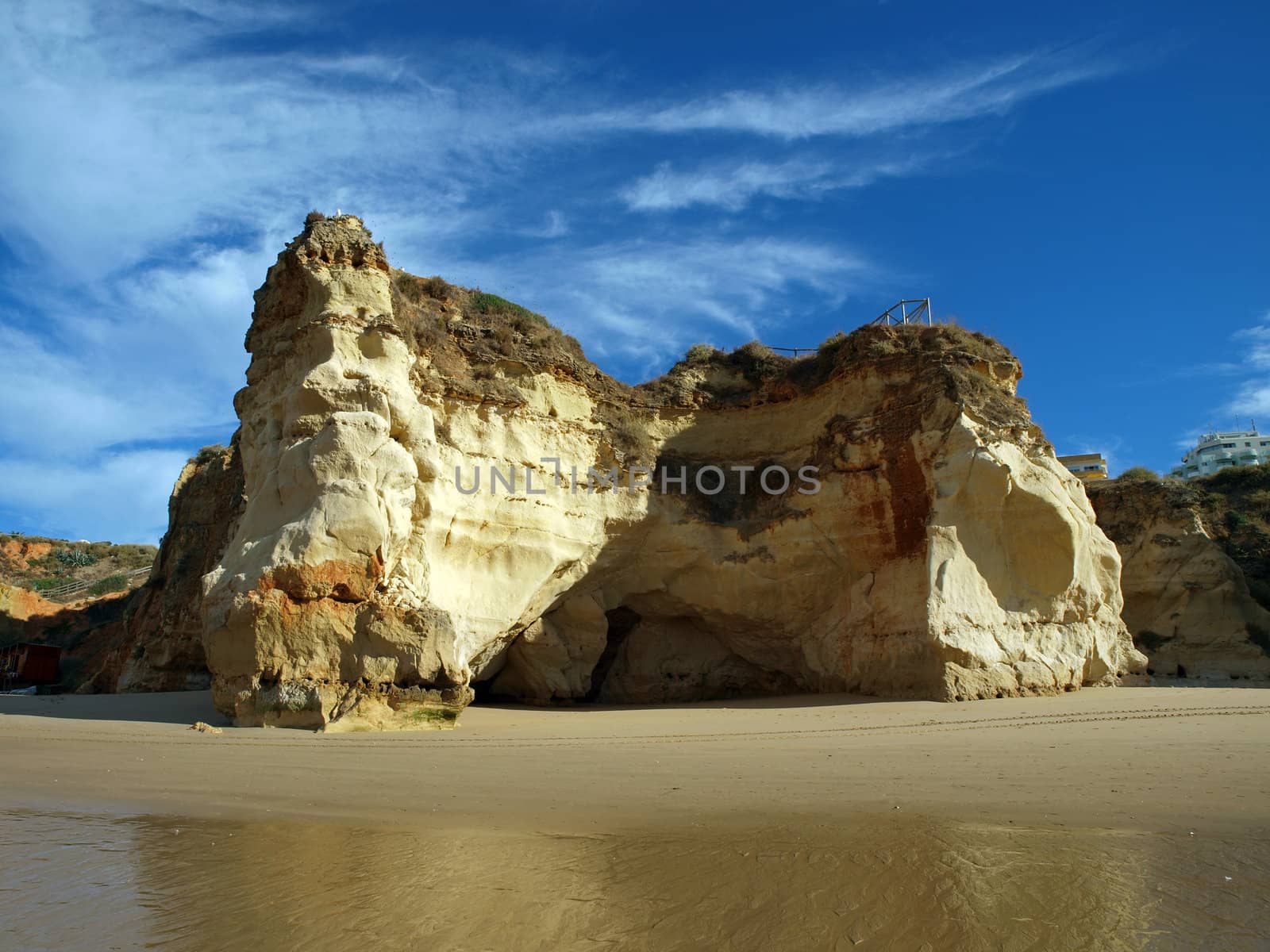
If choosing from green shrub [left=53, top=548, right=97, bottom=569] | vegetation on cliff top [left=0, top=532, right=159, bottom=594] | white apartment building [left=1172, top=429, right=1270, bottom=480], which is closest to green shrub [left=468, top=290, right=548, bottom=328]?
vegetation on cliff top [left=0, top=532, right=159, bottom=594]

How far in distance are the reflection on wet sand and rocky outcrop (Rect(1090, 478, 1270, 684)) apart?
1655cm

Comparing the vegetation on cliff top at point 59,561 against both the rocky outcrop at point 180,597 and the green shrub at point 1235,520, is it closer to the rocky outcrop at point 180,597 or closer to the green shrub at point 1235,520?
the rocky outcrop at point 180,597

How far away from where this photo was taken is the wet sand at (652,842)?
10.1ft

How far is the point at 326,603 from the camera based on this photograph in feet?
31.9

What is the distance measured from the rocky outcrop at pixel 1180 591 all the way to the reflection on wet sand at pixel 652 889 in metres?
16.5

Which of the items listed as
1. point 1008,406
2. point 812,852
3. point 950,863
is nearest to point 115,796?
point 812,852

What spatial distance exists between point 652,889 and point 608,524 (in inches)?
438

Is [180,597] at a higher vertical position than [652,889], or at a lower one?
higher

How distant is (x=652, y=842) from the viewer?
4.22 metres

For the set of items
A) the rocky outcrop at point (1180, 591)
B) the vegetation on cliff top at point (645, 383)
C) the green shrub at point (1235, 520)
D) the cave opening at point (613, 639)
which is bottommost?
the cave opening at point (613, 639)

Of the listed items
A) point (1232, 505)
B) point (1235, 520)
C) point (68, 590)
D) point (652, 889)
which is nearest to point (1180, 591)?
point (1235, 520)

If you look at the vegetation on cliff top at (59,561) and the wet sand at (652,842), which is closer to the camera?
the wet sand at (652,842)

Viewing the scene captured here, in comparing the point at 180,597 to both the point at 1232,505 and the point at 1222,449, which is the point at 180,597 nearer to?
the point at 1232,505

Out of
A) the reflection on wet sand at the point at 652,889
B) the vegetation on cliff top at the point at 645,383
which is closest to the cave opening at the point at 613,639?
the vegetation on cliff top at the point at 645,383
